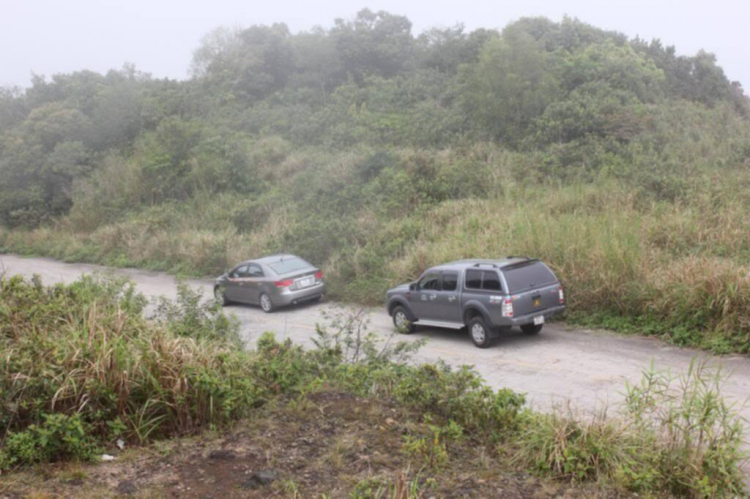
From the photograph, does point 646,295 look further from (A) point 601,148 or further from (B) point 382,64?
(B) point 382,64

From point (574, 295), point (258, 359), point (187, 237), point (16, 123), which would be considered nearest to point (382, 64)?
point (187, 237)

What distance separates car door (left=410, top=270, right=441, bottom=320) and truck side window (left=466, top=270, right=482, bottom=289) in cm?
89

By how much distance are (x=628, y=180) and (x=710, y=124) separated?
9.95 metres

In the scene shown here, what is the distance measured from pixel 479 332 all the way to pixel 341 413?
771 centimetres

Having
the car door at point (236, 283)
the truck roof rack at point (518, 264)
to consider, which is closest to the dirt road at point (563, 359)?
the truck roof rack at point (518, 264)

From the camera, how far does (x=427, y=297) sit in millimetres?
15641

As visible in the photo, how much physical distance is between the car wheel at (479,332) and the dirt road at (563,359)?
173 mm

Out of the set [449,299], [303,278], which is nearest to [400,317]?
[449,299]

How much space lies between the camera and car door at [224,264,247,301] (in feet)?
69.3

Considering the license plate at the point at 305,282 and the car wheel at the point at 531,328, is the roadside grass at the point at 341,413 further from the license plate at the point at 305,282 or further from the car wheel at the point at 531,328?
the license plate at the point at 305,282

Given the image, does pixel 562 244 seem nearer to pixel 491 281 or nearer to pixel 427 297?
pixel 491 281

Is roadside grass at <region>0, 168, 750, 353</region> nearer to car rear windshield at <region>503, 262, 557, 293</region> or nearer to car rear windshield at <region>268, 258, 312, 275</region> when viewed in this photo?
car rear windshield at <region>268, 258, 312, 275</region>

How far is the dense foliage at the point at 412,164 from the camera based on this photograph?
16750mm

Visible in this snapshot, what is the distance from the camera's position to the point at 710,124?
30.2 meters
